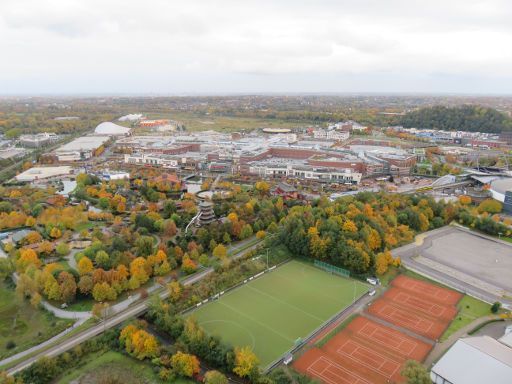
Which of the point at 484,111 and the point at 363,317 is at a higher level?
the point at 484,111

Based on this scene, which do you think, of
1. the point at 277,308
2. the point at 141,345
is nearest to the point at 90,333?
the point at 141,345

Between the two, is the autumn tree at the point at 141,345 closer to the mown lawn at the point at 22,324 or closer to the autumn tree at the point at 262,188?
the mown lawn at the point at 22,324


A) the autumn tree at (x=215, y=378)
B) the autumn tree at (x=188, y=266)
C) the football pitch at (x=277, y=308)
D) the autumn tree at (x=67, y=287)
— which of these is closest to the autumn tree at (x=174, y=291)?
the football pitch at (x=277, y=308)

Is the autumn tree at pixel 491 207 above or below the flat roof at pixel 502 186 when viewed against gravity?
below

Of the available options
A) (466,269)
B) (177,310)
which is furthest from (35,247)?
(466,269)

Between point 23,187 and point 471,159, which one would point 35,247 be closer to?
point 23,187

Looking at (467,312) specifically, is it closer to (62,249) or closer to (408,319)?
(408,319)

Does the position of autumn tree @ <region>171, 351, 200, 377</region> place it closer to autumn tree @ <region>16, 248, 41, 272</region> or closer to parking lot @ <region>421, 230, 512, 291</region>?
autumn tree @ <region>16, 248, 41, 272</region>
